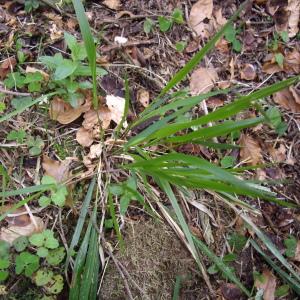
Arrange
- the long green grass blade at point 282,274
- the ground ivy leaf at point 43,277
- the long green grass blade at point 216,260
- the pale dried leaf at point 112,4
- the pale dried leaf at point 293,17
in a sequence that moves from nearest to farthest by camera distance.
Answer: the ground ivy leaf at point 43,277 < the long green grass blade at point 216,260 < the long green grass blade at point 282,274 < the pale dried leaf at point 112,4 < the pale dried leaf at point 293,17

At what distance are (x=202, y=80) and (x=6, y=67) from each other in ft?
2.61

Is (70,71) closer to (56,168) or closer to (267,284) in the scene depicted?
(56,168)

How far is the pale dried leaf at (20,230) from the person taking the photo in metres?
1.39

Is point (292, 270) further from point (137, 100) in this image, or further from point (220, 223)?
point (137, 100)

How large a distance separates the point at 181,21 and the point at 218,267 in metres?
1.04

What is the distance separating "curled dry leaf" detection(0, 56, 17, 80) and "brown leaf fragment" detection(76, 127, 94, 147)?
1.19 feet

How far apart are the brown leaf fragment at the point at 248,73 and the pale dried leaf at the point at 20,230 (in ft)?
3.46

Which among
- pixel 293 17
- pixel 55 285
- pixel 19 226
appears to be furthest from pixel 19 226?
pixel 293 17

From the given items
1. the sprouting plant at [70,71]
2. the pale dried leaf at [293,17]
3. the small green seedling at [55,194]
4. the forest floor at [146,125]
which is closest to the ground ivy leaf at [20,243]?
the forest floor at [146,125]

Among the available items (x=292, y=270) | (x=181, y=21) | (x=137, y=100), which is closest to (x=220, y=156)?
(x=137, y=100)

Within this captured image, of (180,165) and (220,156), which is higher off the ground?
(180,165)

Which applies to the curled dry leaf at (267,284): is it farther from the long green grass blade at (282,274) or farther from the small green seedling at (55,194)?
the small green seedling at (55,194)

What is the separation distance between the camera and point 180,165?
1281 mm

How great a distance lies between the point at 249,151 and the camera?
5.55 feet
